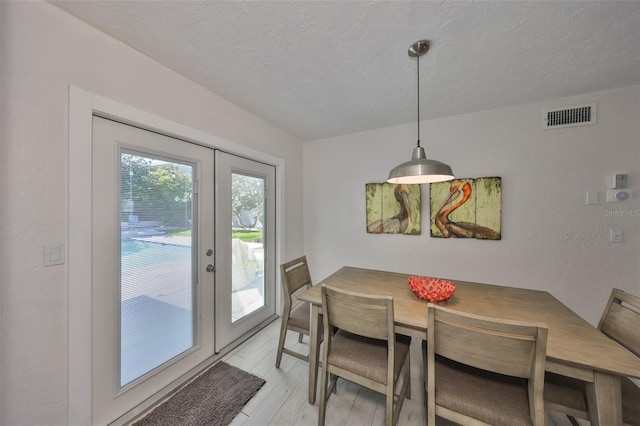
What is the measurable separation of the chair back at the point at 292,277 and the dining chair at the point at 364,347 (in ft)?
2.08

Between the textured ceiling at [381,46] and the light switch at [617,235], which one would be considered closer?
the textured ceiling at [381,46]

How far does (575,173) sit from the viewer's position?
209 centimetres

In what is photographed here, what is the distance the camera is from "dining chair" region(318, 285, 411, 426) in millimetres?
1274

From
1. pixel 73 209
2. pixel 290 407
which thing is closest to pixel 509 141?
pixel 290 407

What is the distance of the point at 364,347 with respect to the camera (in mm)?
1497

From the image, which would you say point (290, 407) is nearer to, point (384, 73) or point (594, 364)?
point (594, 364)

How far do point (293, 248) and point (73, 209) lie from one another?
224cm

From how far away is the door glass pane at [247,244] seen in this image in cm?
236

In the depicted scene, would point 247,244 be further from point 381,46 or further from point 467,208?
point 467,208

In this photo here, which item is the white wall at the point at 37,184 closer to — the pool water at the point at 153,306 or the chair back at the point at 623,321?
the pool water at the point at 153,306

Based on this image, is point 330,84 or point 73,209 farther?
point 330,84

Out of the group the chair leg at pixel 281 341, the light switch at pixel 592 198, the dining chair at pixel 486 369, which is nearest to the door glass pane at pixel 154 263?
the chair leg at pixel 281 341

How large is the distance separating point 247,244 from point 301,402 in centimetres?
152

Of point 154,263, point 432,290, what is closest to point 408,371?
point 432,290
